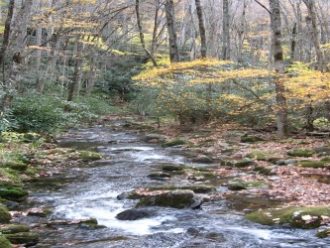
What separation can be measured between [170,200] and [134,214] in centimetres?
94

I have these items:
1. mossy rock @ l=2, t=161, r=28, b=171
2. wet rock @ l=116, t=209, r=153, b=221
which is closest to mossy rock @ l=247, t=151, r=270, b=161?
wet rock @ l=116, t=209, r=153, b=221

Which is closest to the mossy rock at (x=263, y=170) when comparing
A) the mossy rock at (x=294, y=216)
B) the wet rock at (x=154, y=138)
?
the mossy rock at (x=294, y=216)

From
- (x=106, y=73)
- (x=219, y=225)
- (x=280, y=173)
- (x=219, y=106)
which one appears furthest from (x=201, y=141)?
(x=106, y=73)

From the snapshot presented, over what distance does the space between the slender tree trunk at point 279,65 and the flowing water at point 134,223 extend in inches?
240

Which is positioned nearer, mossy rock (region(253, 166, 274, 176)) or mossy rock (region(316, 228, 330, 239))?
mossy rock (region(316, 228, 330, 239))

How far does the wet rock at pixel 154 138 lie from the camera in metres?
19.6

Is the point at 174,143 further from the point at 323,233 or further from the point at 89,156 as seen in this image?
the point at 323,233

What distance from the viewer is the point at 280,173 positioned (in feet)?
39.4

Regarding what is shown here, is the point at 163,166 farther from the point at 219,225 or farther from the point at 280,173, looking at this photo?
the point at 219,225

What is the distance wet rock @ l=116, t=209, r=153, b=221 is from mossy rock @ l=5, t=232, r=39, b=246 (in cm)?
181

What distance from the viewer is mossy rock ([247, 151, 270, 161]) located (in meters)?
14.1

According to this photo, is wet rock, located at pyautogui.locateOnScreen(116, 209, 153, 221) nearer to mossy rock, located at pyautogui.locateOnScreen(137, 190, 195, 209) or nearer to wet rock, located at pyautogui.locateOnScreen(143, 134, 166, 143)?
mossy rock, located at pyautogui.locateOnScreen(137, 190, 195, 209)

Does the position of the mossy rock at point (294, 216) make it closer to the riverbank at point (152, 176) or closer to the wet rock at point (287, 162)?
the riverbank at point (152, 176)

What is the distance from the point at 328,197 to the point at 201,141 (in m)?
9.60
